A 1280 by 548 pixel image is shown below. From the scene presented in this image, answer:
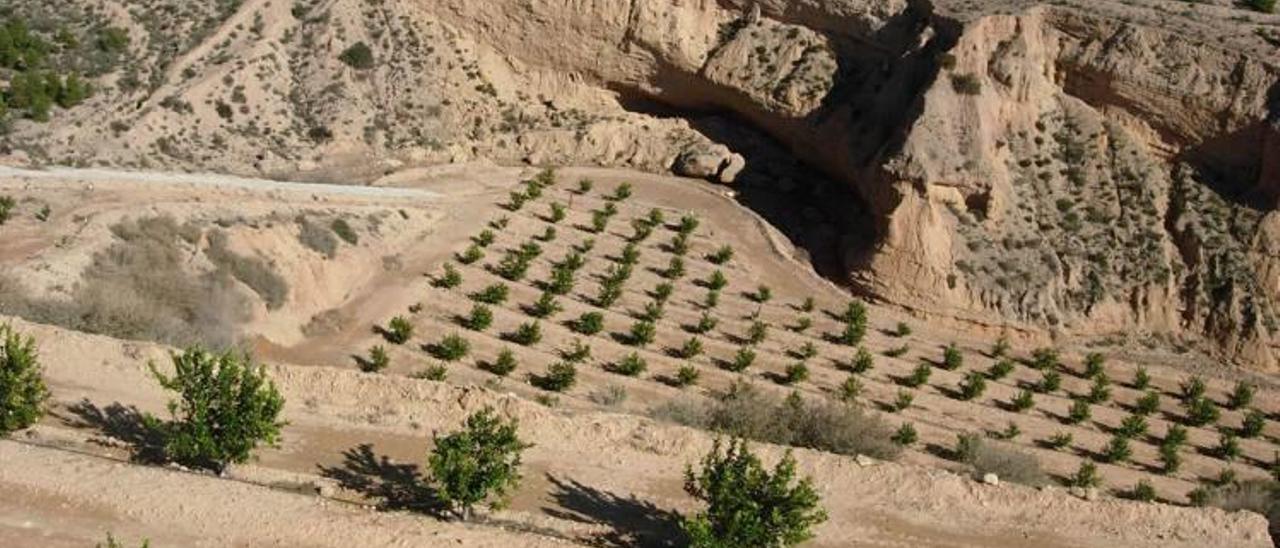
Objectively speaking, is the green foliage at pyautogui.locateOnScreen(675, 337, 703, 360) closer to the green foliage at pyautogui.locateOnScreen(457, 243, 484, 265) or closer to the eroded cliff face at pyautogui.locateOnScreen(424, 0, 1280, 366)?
the eroded cliff face at pyautogui.locateOnScreen(424, 0, 1280, 366)

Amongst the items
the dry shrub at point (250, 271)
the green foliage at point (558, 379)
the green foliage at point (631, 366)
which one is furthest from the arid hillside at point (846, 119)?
the green foliage at point (558, 379)

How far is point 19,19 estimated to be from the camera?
4075cm

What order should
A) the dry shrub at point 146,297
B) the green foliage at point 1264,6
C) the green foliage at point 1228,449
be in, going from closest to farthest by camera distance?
the dry shrub at point 146,297 < the green foliage at point 1228,449 < the green foliage at point 1264,6

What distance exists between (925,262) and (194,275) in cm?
2188

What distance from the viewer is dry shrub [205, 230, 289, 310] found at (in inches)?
1223

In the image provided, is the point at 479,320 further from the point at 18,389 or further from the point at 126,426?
the point at 18,389

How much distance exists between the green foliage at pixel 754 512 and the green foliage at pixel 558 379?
40.6ft

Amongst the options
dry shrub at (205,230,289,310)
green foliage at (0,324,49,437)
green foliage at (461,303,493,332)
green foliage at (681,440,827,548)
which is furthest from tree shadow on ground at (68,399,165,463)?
green foliage at (461,303,493,332)

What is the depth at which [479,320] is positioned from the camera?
32906mm

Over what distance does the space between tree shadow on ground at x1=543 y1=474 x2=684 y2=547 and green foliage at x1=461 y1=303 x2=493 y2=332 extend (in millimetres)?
13106

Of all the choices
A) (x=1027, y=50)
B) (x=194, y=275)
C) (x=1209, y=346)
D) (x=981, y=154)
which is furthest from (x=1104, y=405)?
(x=194, y=275)

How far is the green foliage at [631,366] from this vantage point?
31578 mm

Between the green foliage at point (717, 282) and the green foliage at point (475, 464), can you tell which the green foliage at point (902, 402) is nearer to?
the green foliage at point (717, 282)

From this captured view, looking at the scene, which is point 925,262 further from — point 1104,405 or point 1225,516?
point 1225,516
